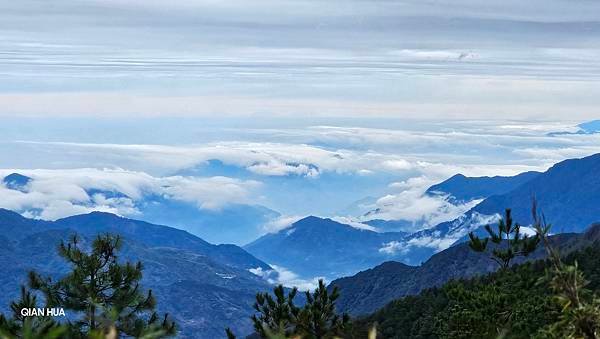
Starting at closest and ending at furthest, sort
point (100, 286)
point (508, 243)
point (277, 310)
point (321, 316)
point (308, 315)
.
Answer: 1. point (100, 286)
2. point (308, 315)
3. point (321, 316)
4. point (277, 310)
5. point (508, 243)

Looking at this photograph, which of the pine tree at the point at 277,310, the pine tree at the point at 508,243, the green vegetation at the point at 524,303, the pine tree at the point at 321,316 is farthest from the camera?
the pine tree at the point at 508,243

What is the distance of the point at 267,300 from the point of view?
72.9m

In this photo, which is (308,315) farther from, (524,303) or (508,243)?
(508,243)

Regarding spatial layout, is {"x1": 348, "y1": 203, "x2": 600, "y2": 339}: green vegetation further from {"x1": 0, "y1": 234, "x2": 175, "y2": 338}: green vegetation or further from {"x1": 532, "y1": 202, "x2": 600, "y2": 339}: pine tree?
{"x1": 0, "y1": 234, "x2": 175, "y2": 338}: green vegetation

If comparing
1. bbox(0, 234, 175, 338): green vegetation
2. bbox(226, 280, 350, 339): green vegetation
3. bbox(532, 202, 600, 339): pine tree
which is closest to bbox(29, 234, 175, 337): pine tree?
bbox(0, 234, 175, 338): green vegetation

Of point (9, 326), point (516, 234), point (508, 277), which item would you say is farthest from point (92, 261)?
point (516, 234)

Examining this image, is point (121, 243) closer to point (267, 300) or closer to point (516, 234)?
point (267, 300)

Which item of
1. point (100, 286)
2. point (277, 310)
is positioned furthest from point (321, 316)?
point (100, 286)

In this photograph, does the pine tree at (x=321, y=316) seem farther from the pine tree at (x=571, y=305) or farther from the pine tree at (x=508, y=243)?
the pine tree at (x=571, y=305)

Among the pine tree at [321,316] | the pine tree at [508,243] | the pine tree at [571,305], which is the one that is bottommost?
the pine tree at [321,316]

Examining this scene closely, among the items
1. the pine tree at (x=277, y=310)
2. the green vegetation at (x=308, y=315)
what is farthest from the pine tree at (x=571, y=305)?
the pine tree at (x=277, y=310)

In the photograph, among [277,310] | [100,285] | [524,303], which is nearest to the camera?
[524,303]

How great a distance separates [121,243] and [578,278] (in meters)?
38.7

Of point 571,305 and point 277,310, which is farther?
point 277,310
